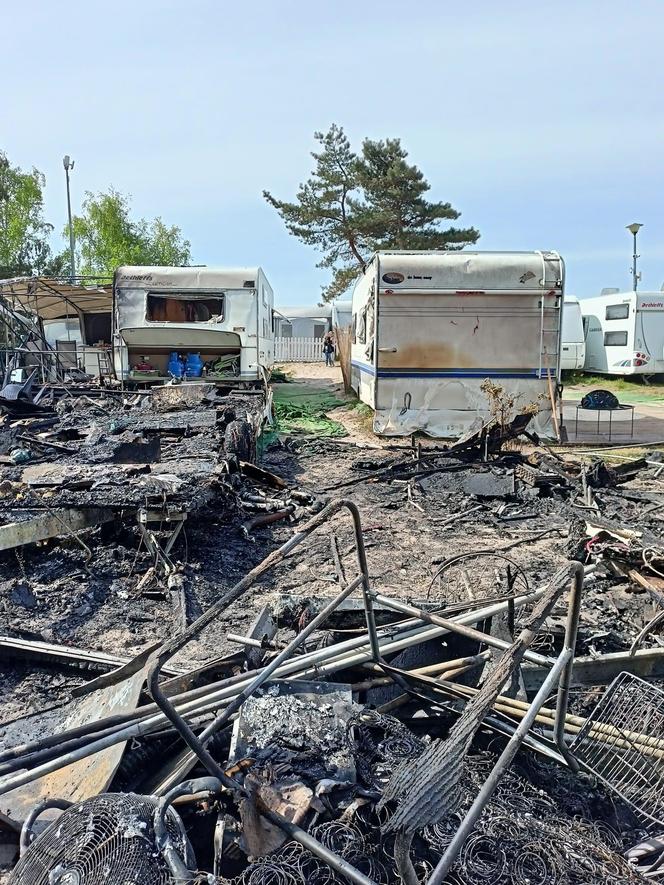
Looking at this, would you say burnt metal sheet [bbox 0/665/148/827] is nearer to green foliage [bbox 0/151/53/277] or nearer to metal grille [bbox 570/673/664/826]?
metal grille [bbox 570/673/664/826]

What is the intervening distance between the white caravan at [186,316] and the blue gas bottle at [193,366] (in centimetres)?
8

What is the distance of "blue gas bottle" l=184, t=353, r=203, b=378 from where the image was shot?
41.7 feet

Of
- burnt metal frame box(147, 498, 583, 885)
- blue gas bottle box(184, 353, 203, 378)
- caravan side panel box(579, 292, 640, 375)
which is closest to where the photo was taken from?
burnt metal frame box(147, 498, 583, 885)

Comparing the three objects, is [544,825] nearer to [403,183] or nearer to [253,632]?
[253,632]

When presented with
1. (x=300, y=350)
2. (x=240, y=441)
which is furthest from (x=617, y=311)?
(x=240, y=441)

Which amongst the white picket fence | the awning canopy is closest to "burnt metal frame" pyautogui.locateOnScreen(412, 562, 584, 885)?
the awning canopy

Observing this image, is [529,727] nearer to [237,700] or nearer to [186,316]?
[237,700]

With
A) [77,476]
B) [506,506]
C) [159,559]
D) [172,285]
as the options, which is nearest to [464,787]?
[159,559]

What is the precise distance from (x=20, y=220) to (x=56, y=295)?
23431 millimetres

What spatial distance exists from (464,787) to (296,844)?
28.9 inches

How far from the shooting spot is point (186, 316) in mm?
12641

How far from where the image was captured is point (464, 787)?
2.51m

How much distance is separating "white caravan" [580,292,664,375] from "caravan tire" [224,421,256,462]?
1609 cm

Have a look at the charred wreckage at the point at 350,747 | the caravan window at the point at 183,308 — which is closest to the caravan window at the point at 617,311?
the caravan window at the point at 183,308
